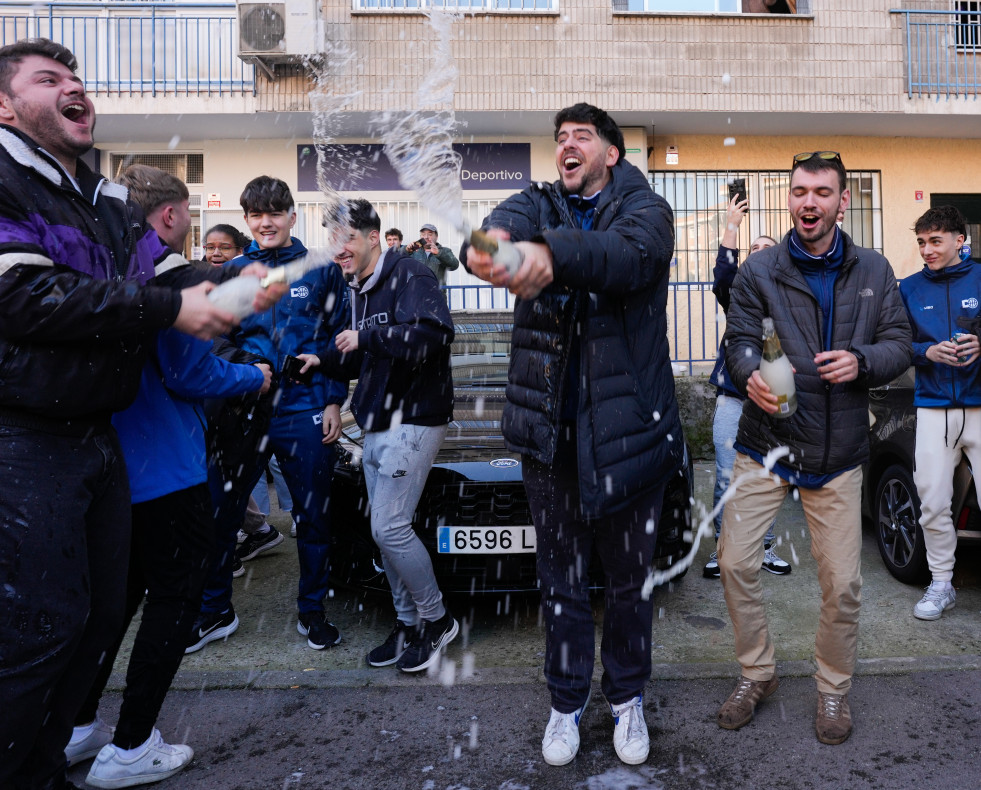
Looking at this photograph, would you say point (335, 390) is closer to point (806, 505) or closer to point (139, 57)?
point (806, 505)

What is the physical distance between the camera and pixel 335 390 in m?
4.18

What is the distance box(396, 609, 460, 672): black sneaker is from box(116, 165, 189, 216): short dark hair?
2.13m

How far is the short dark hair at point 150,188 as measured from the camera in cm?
331

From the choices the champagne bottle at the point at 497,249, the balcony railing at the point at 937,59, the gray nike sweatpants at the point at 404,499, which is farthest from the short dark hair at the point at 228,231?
the balcony railing at the point at 937,59

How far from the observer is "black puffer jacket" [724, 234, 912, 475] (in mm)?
3127

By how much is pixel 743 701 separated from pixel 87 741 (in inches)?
96.1

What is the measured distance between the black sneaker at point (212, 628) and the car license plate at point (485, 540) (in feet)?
3.95

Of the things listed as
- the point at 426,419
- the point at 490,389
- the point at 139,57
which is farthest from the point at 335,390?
the point at 139,57

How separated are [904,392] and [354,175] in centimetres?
1185

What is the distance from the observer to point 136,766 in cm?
286

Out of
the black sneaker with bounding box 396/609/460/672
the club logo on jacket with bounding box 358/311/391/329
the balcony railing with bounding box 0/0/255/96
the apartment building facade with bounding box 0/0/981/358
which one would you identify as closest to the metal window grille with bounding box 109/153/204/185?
the apartment building facade with bounding box 0/0/981/358

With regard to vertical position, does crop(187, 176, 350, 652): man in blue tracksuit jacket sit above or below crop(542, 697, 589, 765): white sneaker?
above

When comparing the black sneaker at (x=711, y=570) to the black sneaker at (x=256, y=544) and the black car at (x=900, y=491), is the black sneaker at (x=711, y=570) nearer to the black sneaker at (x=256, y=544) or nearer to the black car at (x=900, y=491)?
the black car at (x=900, y=491)

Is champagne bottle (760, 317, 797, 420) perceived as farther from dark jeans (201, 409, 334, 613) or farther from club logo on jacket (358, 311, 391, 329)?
dark jeans (201, 409, 334, 613)
